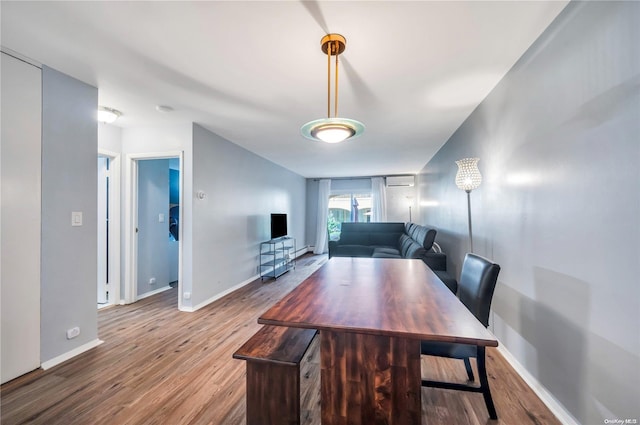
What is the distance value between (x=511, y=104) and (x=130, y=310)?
15.1ft

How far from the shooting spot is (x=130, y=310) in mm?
3176

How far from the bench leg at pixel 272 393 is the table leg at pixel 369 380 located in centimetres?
21

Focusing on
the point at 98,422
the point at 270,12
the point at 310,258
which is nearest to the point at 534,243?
the point at 270,12

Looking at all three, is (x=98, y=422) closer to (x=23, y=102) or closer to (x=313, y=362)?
(x=313, y=362)

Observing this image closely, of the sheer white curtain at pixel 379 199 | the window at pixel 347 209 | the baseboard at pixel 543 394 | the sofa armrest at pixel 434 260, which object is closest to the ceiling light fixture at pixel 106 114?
the sofa armrest at pixel 434 260

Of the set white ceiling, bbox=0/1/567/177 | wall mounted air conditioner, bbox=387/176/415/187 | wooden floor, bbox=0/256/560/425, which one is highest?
white ceiling, bbox=0/1/567/177

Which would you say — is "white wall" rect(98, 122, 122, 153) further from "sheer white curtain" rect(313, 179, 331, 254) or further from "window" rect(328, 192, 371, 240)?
"window" rect(328, 192, 371, 240)

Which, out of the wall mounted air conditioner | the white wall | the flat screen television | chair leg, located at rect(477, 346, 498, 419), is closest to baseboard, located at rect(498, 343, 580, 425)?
chair leg, located at rect(477, 346, 498, 419)

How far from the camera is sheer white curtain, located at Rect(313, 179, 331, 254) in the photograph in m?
7.71

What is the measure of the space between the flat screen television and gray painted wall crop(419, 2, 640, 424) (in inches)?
147

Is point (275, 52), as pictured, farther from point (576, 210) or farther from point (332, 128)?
point (576, 210)

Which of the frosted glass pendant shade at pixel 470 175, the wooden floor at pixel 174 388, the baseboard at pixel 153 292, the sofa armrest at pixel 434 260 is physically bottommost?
the wooden floor at pixel 174 388

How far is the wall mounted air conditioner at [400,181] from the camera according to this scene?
23.7ft

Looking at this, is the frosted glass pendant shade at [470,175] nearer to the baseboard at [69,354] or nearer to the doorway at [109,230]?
the baseboard at [69,354]
